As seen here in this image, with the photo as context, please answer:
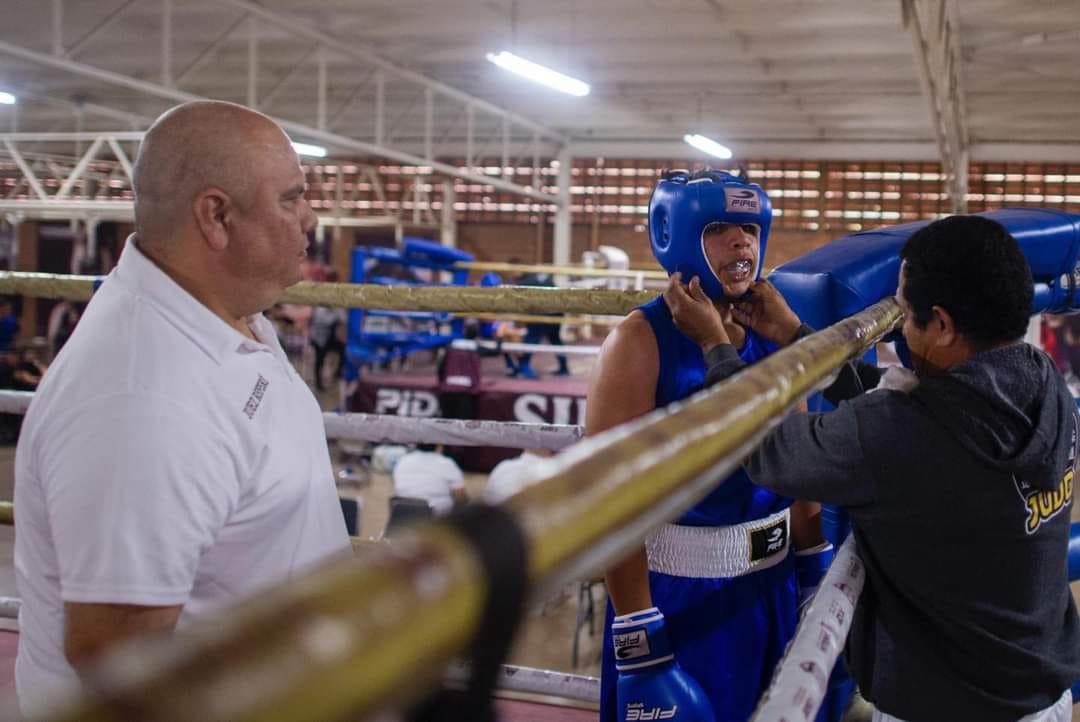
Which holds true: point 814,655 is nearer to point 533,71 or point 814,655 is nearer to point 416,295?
point 416,295

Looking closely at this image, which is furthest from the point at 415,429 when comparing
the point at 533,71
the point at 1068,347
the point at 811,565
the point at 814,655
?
the point at 1068,347

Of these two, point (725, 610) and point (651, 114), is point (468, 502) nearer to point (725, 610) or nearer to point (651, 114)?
point (725, 610)

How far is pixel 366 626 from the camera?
0.32m

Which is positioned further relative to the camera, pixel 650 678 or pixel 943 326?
pixel 650 678

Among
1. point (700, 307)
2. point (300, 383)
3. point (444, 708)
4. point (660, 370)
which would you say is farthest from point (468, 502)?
point (660, 370)

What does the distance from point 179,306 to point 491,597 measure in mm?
835

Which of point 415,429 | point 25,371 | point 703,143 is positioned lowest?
point 25,371

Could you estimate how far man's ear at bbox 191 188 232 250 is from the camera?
1130 mm

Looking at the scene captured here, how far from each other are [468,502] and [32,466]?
2.76 ft

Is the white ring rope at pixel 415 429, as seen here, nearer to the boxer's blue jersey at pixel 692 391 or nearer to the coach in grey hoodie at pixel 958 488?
the boxer's blue jersey at pixel 692 391

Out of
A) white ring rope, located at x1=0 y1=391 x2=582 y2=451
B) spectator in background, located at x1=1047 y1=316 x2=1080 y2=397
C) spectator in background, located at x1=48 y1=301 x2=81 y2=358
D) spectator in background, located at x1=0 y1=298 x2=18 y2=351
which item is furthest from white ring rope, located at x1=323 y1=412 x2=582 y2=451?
spectator in background, located at x1=1047 y1=316 x2=1080 y2=397

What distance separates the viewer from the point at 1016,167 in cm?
1705

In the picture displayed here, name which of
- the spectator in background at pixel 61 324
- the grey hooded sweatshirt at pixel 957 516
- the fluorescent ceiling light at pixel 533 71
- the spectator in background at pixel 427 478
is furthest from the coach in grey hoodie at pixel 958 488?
the spectator in background at pixel 61 324

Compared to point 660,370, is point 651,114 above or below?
above
